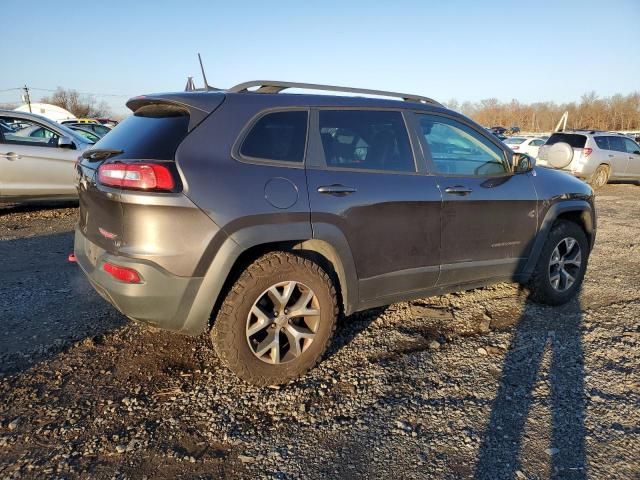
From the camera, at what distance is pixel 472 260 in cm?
359

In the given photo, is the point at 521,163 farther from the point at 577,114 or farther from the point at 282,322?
the point at 577,114

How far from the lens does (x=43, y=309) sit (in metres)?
3.83

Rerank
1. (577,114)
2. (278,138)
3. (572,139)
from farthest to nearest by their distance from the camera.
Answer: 1. (577,114)
2. (572,139)
3. (278,138)

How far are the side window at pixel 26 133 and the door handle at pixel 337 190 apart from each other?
253 inches

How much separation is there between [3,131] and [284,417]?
713 cm

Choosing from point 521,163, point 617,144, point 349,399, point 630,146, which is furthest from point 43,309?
point 630,146

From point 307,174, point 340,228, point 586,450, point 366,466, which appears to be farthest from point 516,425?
point 307,174

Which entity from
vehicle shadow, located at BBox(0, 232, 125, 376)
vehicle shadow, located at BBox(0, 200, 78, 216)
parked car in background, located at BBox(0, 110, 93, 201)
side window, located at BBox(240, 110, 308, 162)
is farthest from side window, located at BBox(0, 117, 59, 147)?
side window, located at BBox(240, 110, 308, 162)

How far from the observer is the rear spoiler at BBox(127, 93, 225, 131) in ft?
8.68

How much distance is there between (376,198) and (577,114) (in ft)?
255

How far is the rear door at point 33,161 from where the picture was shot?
6.99 m

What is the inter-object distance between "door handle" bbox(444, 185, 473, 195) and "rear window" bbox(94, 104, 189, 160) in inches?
A: 74.6

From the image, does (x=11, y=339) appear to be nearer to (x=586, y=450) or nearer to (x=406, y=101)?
(x=406, y=101)

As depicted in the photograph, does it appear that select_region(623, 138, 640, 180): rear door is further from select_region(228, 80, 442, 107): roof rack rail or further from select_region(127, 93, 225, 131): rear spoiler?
select_region(127, 93, 225, 131): rear spoiler
